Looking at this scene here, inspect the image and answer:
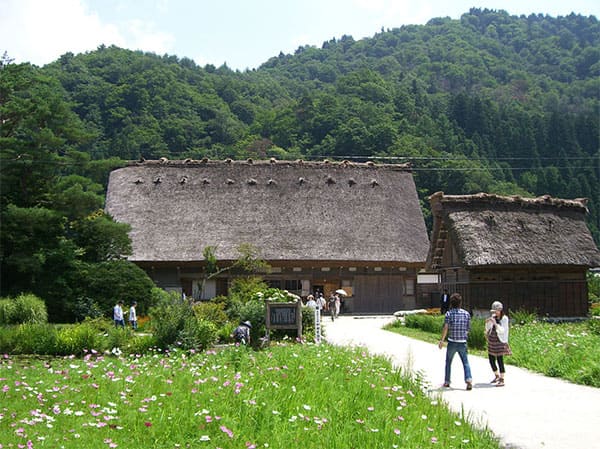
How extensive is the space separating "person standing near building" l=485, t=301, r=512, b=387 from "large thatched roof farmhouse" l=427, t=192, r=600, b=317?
15578mm

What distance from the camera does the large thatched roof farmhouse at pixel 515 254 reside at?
28297 mm

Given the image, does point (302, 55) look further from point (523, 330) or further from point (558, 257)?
point (523, 330)

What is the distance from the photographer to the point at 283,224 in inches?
1550

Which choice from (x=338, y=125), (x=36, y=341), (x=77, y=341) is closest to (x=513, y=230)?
(x=77, y=341)

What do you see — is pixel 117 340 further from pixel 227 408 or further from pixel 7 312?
pixel 7 312

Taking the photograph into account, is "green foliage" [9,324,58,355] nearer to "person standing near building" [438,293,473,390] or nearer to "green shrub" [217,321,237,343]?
"green shrub" [217,321,237,343]

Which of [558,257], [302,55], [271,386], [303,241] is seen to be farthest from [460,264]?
[302,55]

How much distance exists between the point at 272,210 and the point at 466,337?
2936cm

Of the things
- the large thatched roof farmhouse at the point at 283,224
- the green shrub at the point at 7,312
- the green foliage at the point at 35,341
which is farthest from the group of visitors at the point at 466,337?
the large thatched roof farmhouse at the point at 283,224

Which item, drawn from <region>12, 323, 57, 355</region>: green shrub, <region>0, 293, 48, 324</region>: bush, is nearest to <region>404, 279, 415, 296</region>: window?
<region>0, 293, 48, 324</region>: bush

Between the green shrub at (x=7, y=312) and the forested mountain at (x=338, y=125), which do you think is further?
the forested mountain at (x=338, y=125)

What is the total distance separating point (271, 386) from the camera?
9461mm

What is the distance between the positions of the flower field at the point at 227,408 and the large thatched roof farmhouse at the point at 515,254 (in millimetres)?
17702

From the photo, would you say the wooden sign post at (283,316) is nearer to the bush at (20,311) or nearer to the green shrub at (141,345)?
the green shrub at (141,345)
